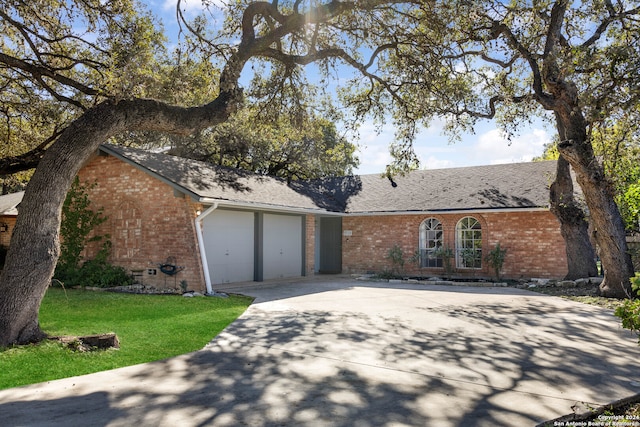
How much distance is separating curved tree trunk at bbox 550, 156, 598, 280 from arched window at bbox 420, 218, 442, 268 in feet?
15.4

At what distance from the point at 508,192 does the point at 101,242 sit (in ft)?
47.7

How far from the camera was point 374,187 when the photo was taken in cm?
2222

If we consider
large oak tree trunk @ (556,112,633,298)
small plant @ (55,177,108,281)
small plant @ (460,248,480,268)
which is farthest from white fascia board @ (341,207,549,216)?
small plant @ (55,177,108,281)

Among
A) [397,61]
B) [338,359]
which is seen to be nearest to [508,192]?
[397,61]

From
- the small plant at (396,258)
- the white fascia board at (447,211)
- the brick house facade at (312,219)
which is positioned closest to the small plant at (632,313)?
the brick house facade at (312,219)

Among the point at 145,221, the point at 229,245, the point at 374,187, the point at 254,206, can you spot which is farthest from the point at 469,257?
the point at 145,221

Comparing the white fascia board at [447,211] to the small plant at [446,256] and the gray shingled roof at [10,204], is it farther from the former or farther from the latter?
the gray shingled roof at [10,204]

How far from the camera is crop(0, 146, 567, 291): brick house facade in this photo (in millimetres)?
13969

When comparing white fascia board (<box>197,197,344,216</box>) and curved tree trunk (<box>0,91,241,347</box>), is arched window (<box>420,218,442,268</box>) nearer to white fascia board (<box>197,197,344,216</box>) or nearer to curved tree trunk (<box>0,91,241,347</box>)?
white fascia board (<box>197,197,344,216</box>)

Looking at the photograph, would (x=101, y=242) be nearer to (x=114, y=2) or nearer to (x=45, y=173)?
(x=114, y=2)

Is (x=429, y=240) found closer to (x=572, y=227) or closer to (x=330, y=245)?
(x=330, y=245)

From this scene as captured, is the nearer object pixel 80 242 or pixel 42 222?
pixel 42 222

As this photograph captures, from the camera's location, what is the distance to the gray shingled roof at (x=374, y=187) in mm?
14703

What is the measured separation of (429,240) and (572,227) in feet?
18.1
